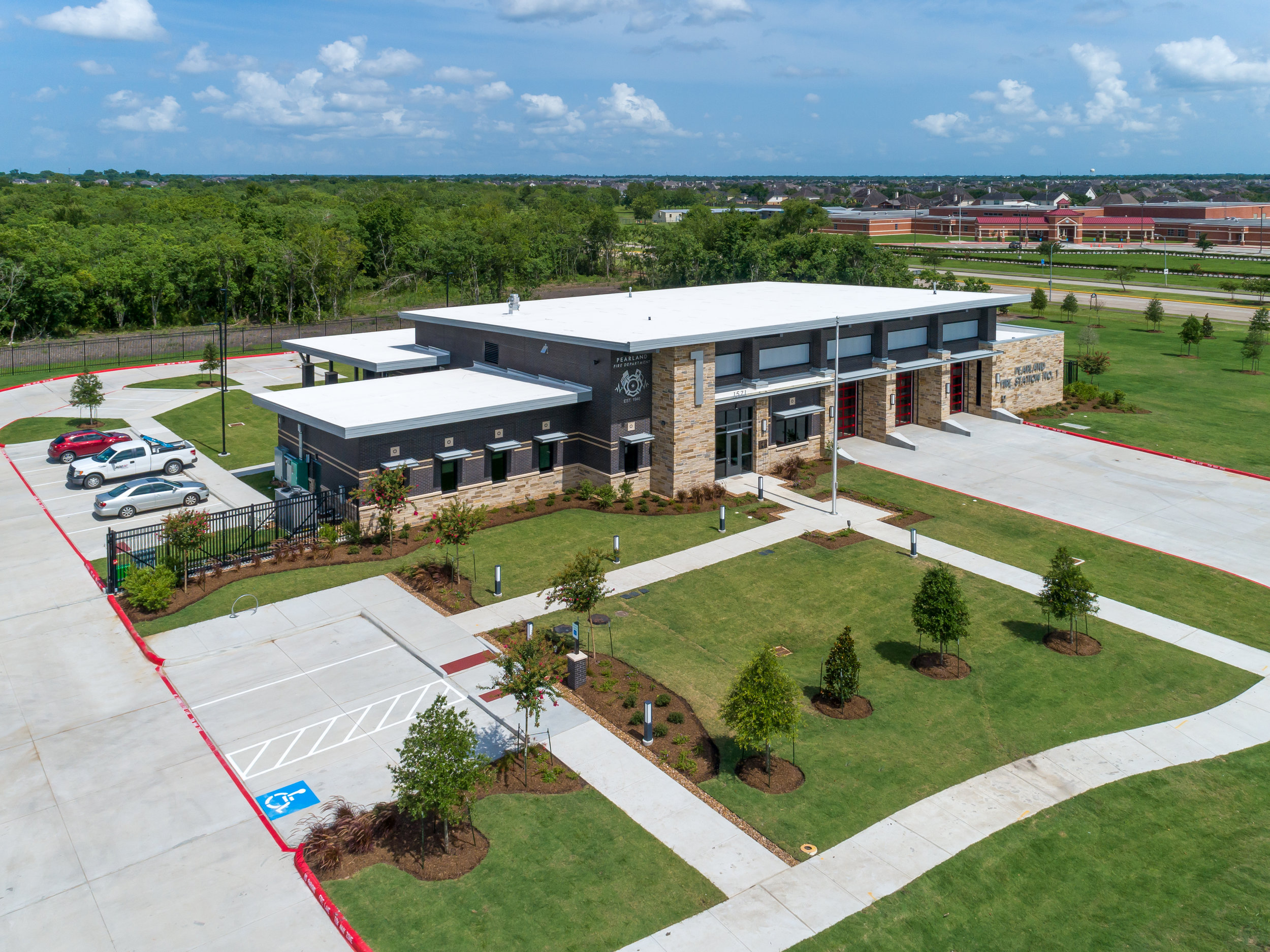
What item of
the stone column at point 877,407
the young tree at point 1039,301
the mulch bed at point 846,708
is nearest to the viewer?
the mulch bed at point 846,708

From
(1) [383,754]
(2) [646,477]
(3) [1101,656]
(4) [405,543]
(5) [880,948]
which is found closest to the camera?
(5) [880,948]

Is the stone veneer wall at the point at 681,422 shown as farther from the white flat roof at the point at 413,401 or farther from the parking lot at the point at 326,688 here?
the parking lot at the point at 326,688

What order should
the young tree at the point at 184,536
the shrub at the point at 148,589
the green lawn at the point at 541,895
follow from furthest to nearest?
1. the young tree at the point at 184,536
2. the shrub at the point at 148,589
3. the green lawn at the point at 541,895

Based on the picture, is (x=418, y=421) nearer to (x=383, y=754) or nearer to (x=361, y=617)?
(x=361, y=617)

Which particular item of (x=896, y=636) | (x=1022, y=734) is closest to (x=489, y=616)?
(x=896, y=636)

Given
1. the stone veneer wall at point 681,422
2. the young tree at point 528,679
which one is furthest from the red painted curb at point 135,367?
the young tree at point 528,679

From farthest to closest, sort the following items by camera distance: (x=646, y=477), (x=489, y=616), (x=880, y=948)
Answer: (x=646, y=477) < (x=489, y=616) < (x=880, y=948)
